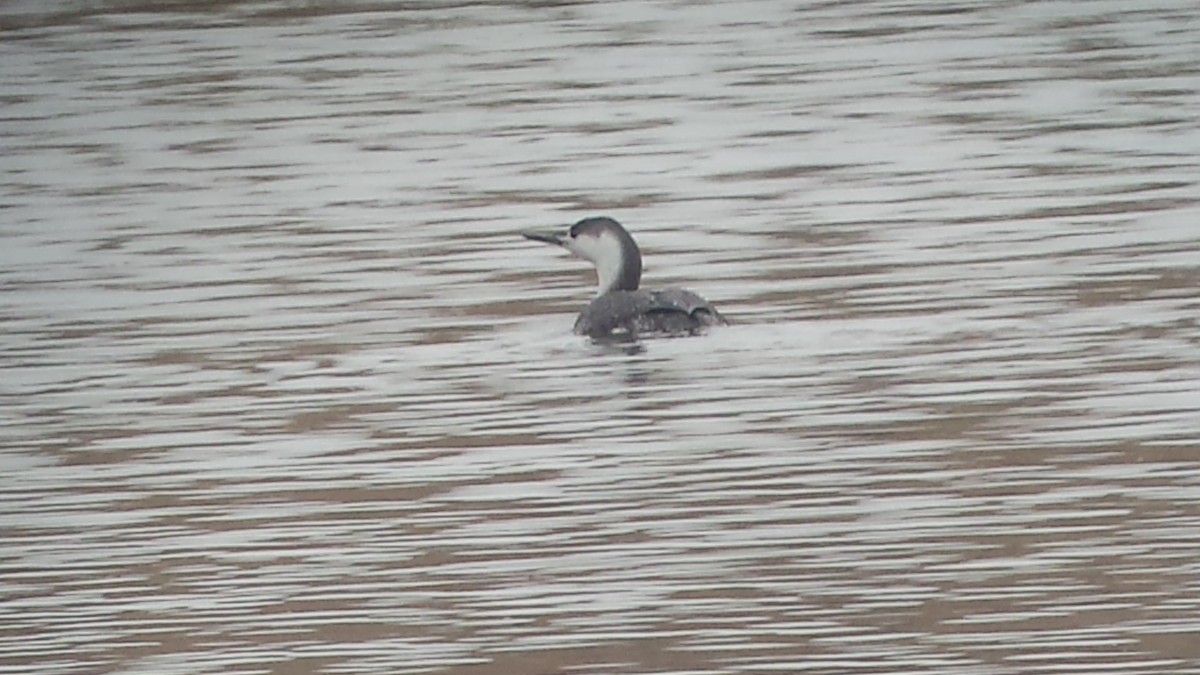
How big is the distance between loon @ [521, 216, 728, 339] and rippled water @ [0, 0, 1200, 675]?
15 centimetres

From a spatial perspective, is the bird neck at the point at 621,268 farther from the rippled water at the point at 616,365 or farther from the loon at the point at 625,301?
the rippled water at the point at 616,365

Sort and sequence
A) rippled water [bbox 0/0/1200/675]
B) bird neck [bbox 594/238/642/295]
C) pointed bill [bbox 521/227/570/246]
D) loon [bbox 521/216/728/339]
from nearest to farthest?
1. rippled water [bbox 0/0/1200/675]
2. loon [bbox 521/216/728/339]
3. bird neck [bbox 594/238/642/295]
4. pointed bill [bbox 521/227/570/246]

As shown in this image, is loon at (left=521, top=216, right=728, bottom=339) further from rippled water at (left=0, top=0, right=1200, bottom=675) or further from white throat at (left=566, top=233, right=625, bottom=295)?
rippled water at (left=0, top=0, right=1200, bottom=675)

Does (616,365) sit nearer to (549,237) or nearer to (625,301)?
(625,301)

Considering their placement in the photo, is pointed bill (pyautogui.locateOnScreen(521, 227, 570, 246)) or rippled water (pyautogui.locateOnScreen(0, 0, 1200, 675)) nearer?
rippled water (pyautogui.locateOnScreen(0, 0, 1200, 675))

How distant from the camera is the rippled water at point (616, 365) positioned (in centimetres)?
832

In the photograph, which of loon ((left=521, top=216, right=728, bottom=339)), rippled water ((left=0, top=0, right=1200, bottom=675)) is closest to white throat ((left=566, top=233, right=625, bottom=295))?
loon ((left=521, top=216, right=728, bottom=339))

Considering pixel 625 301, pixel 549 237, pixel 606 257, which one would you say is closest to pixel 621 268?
pixel 606 257

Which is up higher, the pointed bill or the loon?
the pointed bill

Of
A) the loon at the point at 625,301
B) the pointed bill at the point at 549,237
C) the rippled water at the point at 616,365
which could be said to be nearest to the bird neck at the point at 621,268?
the loon at the point at 625,301

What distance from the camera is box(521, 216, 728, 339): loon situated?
13031 mm

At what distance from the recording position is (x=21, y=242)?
56.6ft

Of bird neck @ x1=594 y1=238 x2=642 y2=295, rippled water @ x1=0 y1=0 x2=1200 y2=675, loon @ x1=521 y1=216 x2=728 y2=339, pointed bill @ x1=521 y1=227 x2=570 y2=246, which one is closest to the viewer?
rippled water @ x1=0 y1=0 x2=1200 y2=675

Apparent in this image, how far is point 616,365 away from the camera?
41.7ft
